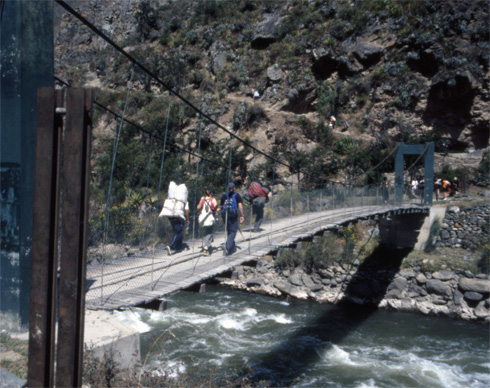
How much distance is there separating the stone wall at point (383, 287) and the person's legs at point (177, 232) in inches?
213

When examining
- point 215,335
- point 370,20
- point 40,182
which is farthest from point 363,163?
point 40,182

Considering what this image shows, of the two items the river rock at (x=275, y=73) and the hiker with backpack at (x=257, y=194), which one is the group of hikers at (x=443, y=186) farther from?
the hiker with backpack at (x=257, y=194)

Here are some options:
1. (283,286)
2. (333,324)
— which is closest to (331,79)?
(283,286)

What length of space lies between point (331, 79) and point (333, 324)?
13.5 metres

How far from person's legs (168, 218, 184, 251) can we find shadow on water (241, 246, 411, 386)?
179cm

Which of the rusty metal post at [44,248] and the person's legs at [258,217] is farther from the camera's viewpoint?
the person's legs at [258,217]

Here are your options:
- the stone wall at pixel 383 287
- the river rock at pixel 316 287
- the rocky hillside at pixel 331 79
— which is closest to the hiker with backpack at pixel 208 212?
the stone wall at pixel 383 287

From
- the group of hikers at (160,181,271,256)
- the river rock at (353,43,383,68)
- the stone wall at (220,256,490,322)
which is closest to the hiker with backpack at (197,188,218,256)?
the group of hikers at (160,181,271,256)

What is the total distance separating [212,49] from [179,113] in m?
5.74

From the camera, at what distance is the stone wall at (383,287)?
1066 centimetres

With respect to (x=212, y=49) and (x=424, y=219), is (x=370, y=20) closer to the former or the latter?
(x=212, y=49)

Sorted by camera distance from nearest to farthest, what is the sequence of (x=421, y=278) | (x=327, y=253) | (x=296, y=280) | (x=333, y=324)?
(x=333, y=324) < (x=421, y=278) < (x=296, y=280) < (x=327, y=253)

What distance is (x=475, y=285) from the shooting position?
35.4 ft

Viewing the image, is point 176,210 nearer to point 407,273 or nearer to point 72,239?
point 72,239
